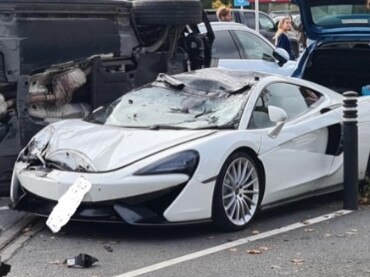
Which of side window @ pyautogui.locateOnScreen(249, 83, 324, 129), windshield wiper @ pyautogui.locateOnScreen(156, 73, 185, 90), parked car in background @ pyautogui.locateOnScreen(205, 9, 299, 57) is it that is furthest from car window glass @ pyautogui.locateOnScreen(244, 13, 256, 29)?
windshield wiper @ pyautogui.locateOnScreen(156, 73, 185, 90)

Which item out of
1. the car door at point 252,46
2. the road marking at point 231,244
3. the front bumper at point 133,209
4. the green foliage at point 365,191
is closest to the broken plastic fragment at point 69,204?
the front bumper at point 133,209

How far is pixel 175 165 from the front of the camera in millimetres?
6723

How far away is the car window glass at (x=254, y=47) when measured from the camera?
48.5ft

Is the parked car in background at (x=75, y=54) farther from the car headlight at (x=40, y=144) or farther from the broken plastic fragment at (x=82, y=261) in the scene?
the broken plastic fragment at (x=82, y=261)

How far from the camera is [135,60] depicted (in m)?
9.99

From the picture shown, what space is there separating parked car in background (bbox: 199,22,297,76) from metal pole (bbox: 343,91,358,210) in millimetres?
5767

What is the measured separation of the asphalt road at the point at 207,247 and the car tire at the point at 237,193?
110 mm

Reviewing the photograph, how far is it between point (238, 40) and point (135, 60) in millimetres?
5032

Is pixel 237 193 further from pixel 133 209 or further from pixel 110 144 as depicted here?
pixel 110 144

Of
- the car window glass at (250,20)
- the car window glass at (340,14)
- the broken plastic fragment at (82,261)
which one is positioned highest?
the car window glass at (340,14)

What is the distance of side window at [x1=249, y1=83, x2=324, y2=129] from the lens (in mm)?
7625

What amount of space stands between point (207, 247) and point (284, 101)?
6.38 feet

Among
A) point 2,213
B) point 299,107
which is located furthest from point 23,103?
point 299,107

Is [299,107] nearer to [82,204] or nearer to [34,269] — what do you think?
[82,204]
